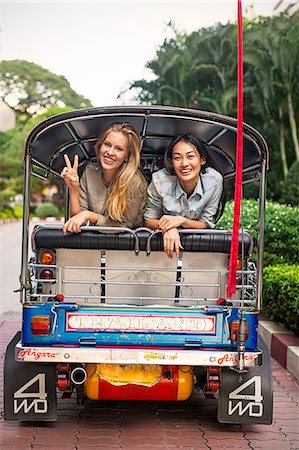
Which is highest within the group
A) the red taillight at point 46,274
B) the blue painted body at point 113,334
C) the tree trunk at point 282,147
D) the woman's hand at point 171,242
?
the tree trunk at point 282,147

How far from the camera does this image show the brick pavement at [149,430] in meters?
5.04

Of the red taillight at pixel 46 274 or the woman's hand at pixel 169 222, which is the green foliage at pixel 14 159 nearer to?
the red taillight at pixel 46 274

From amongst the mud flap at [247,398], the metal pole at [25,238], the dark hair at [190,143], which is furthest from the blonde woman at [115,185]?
the mud flap at [247,398]

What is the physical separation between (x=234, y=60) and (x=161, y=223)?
82.0ft

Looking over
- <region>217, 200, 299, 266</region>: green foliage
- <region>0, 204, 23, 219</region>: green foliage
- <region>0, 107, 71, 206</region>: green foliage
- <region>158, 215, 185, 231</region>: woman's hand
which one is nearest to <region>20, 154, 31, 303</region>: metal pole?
<region>158, 215, 185, 231</region>: woman's hand

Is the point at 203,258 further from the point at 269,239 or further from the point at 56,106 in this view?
the point at 56,106

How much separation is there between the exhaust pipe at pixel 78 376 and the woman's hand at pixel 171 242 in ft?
3.16

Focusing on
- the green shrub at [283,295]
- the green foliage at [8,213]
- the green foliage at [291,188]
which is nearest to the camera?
the green shrub at [283,295]

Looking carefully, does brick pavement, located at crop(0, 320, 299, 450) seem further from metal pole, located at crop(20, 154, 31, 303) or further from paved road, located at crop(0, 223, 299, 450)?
metal pole, located at crop(20, 154, 31, 303)

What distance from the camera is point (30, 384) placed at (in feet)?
17.1

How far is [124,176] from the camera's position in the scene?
576cm

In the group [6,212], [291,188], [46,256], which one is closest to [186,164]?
[46,256]

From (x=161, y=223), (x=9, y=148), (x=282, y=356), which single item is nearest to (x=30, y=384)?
(x=161, y=223)

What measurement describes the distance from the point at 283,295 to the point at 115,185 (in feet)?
10.0
